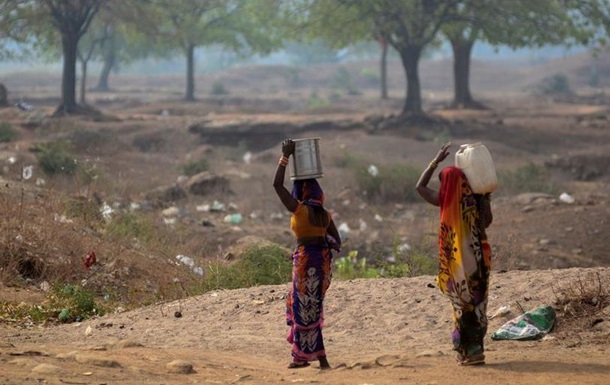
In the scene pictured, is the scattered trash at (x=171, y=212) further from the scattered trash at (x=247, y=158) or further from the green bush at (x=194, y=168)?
the scattered trash at (x=247, y=158)

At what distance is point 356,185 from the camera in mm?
20516

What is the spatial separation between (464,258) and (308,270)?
96 cm

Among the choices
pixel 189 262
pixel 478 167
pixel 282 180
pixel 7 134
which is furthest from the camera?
pixel 7 134

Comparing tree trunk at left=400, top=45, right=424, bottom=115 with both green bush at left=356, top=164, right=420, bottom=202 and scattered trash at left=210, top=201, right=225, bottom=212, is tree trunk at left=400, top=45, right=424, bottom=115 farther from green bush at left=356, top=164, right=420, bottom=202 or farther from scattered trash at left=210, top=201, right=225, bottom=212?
scattered trash at left=210, top=201, right=225, bottom=212

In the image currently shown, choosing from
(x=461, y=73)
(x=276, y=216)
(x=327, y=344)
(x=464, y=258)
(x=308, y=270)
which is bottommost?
(x=276, y=216)

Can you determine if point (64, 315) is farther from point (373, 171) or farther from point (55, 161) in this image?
point (373, 171)

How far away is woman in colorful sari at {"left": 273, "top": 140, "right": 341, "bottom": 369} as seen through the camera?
22.7 ft

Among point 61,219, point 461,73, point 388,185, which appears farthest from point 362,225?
point 461,73

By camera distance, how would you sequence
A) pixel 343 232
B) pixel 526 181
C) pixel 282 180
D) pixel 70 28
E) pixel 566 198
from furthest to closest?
1. pixel 70 28
2. pixel 526 181
3. pixel 566 198
4. pixel 343 232
5. pixel 282 180

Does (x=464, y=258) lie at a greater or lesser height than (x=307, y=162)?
lesser

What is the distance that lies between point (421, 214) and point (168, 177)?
A: 220 inches

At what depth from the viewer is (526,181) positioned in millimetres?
21172

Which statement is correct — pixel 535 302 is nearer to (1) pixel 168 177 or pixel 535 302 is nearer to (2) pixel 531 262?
(2) pixel 531 262

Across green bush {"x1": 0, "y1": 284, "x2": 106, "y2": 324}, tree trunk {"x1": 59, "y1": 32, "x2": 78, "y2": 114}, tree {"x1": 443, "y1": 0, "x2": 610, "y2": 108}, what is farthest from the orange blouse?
tree trunk {"x1": 59, "y1": 32, "x2": 78, "y2": 114}
